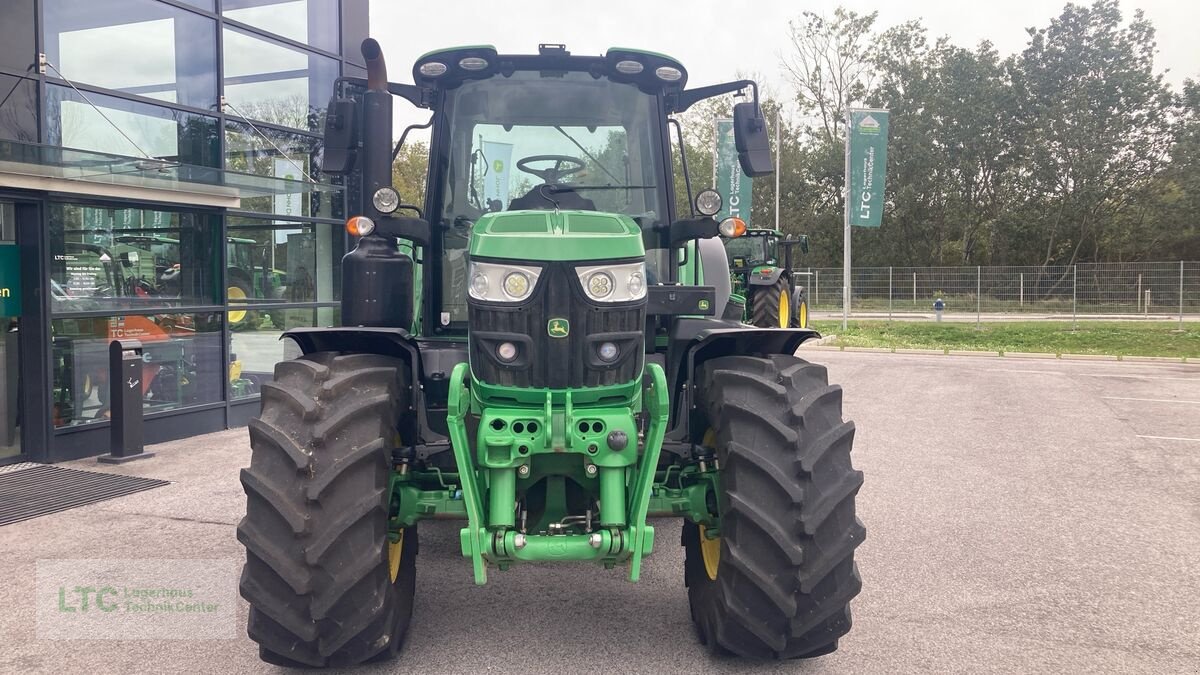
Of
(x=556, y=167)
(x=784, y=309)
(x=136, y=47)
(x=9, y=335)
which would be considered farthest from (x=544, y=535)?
(x=784, y=309)

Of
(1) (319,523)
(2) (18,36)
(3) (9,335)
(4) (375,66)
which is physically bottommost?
(1) (319,523)

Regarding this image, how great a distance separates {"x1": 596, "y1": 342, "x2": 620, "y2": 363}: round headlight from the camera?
359cm

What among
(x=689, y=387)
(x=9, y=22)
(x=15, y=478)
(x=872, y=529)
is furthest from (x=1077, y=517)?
(x=9, y=22)

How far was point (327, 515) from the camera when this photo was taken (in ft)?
11.2

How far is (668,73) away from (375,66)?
142cm

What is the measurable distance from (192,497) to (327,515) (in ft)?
13.3

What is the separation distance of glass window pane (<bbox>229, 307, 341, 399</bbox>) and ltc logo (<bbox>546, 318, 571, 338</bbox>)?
7285 millimetres

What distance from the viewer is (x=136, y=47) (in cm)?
900

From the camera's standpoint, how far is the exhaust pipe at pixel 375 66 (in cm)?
418

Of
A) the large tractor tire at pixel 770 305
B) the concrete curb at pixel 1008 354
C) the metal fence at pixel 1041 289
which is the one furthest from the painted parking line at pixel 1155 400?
the metal fence at pixel 1041 289

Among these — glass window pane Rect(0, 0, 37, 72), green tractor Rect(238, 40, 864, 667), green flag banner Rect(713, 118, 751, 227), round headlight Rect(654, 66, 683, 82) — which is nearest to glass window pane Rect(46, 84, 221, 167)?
glass window pane Rect(0, 0, 37, 72)

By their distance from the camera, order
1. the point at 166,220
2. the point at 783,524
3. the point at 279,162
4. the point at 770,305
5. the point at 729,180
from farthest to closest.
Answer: the point at 729,180
the point at 770,305
the point at 279,162
the point at 166,220
the point at 783,524

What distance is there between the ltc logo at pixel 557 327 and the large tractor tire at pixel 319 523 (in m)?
0.75

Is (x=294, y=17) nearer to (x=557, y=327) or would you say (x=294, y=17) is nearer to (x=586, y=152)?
A: (x=586, y=152)
